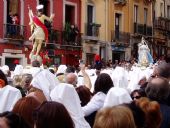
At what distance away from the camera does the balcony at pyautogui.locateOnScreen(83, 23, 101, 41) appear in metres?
32.3

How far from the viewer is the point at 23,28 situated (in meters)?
27.6

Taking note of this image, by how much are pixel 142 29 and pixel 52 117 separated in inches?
1400

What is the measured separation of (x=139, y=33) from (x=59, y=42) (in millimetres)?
10251

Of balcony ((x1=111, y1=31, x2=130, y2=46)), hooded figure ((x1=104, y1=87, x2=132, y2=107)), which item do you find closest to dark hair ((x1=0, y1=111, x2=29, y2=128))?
hooded figure ((x1=104, y1=87, x2=132, y2=107))

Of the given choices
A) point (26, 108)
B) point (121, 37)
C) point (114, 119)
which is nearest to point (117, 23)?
point (121, 37)

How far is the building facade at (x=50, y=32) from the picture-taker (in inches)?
1051

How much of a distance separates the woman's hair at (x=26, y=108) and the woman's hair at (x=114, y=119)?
1.07 m

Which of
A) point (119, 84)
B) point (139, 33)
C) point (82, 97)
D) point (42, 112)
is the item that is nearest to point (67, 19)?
point (139, 33)

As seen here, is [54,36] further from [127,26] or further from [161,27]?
[161,27]

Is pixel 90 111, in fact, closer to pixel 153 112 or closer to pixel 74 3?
pixel 153 112

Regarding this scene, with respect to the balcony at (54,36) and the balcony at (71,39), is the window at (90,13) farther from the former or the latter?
the balcony at (54,36)

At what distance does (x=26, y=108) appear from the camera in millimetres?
4832

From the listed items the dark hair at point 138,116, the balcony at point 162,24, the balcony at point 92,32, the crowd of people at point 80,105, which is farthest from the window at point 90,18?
the dark hair at point 138,116

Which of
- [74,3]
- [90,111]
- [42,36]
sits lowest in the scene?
[90,111]
